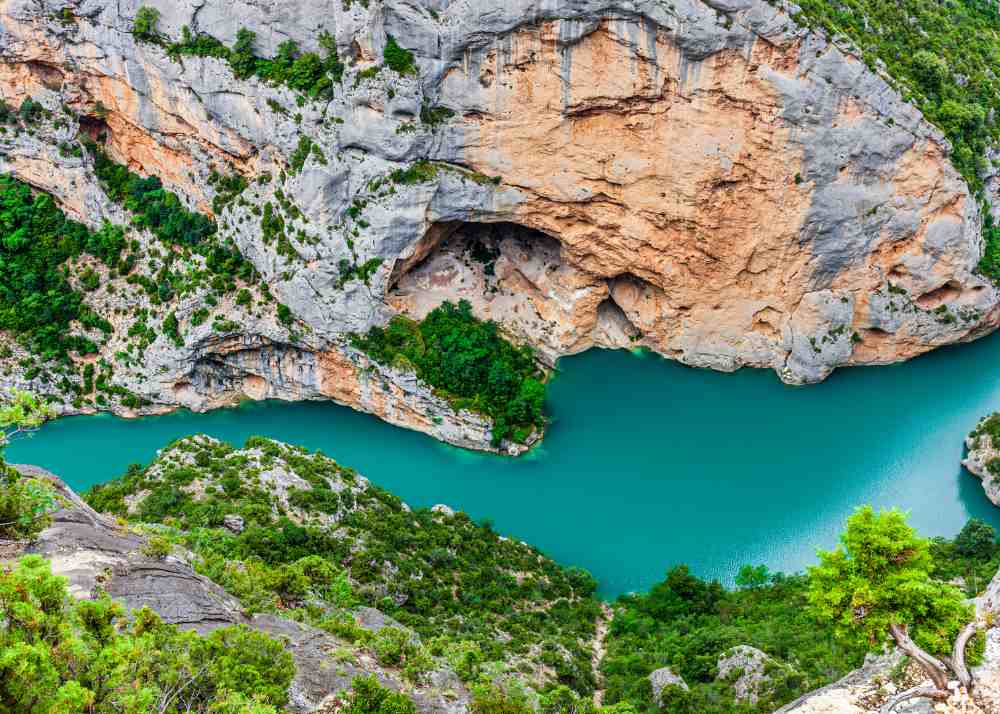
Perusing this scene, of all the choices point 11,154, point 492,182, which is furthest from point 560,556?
point 11,154

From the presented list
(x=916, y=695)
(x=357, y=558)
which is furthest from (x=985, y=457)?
(x=357, y=558)

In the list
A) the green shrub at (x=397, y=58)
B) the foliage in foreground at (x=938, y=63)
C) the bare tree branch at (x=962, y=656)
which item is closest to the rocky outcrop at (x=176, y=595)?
the bare tree branch at (x=962, y=656)

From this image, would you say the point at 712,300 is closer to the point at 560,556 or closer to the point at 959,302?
the point at 959,302

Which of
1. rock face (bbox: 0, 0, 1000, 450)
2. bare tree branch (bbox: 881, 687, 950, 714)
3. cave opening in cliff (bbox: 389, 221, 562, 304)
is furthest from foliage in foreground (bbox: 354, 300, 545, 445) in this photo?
bare tree branch (bbox: 881, 687, 950, 714)

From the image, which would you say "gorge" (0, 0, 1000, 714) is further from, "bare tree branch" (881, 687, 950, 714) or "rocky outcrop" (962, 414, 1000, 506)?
"bare tree branch" (881, 687, 950, 714)

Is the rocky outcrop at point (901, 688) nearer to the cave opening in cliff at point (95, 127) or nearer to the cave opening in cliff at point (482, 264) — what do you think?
the cave opening in cliff at point (482, 264)
